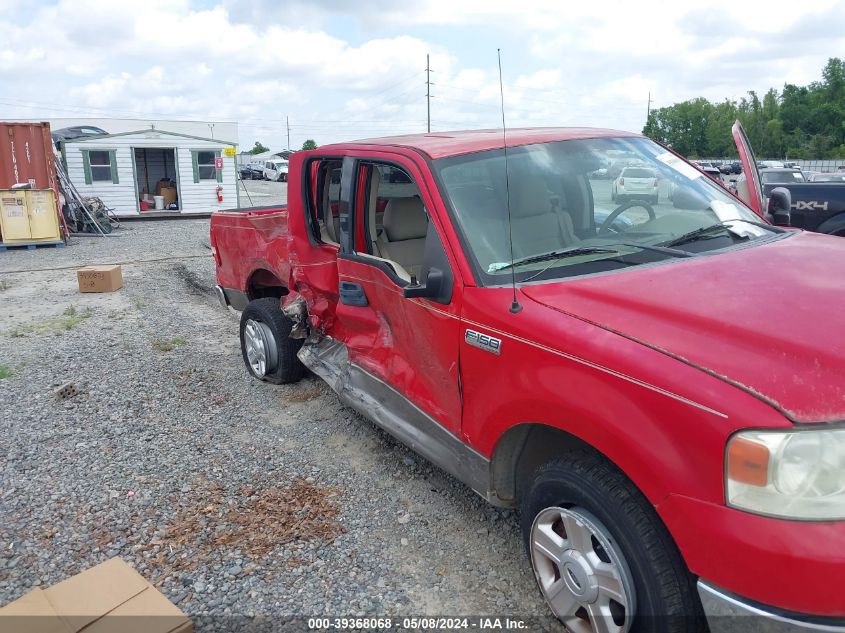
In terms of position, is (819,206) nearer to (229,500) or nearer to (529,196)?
(529,196)

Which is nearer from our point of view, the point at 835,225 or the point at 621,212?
the point at 621,212

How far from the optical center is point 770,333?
2078 millimetres

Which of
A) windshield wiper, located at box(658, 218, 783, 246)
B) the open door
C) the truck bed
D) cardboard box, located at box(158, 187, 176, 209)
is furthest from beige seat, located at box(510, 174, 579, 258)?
cardboard box, located at box(158, 187, 176, 209)

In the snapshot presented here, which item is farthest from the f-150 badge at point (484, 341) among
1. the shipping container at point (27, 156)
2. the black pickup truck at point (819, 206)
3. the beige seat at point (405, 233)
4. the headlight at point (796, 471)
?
the shipping container at point (27, 156)

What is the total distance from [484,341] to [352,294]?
137cm

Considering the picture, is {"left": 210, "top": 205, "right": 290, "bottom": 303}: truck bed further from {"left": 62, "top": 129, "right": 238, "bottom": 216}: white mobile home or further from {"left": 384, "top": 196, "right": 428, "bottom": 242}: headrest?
{"left": 62, "top": 129, "right": 238, "bottom": 216}: white mobile home

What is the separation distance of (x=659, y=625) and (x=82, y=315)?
7900 mm

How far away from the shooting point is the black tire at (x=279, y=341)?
204 inches

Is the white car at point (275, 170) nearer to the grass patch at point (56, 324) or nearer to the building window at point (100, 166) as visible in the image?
the building window at point (100, 166)

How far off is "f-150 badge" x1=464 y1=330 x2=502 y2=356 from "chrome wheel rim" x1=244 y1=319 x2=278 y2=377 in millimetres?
2794

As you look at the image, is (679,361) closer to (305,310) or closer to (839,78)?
(305,310)

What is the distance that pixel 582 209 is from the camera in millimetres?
3246

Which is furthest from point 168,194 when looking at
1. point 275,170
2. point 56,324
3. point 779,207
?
point 275,170

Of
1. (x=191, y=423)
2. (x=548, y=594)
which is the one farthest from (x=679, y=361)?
(x=191, y=423)
